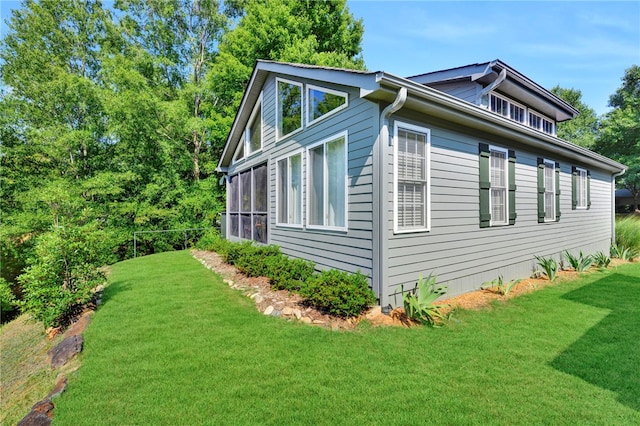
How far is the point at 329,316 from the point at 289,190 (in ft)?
11.3

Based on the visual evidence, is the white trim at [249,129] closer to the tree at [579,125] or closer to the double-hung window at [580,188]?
the double-hung window at [580,188]

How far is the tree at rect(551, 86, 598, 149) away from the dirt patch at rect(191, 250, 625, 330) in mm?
24268

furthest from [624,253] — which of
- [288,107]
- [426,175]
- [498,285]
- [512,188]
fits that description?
[288,107]

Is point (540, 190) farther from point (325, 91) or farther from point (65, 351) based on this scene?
point (65, 351)

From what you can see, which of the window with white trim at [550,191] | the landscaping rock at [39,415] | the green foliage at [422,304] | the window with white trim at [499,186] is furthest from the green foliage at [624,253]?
the landscaping rock at [39,415]

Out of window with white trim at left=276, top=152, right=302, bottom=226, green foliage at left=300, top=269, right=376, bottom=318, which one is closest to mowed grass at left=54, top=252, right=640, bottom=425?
green foliage at left=300, top=269, right=376, bottom=318

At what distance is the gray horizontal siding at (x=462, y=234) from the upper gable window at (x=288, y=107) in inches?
118

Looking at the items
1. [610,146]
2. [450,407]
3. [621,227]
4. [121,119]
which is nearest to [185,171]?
[121,119]

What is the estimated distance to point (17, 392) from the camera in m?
3.04

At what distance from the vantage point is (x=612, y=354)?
11.0 ft

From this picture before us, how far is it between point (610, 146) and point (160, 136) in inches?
1266

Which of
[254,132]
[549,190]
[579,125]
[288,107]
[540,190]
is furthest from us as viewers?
[579,125]

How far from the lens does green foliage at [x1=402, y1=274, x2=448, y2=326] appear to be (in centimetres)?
422

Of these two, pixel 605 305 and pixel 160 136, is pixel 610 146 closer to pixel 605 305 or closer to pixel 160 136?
pixel 605 305
